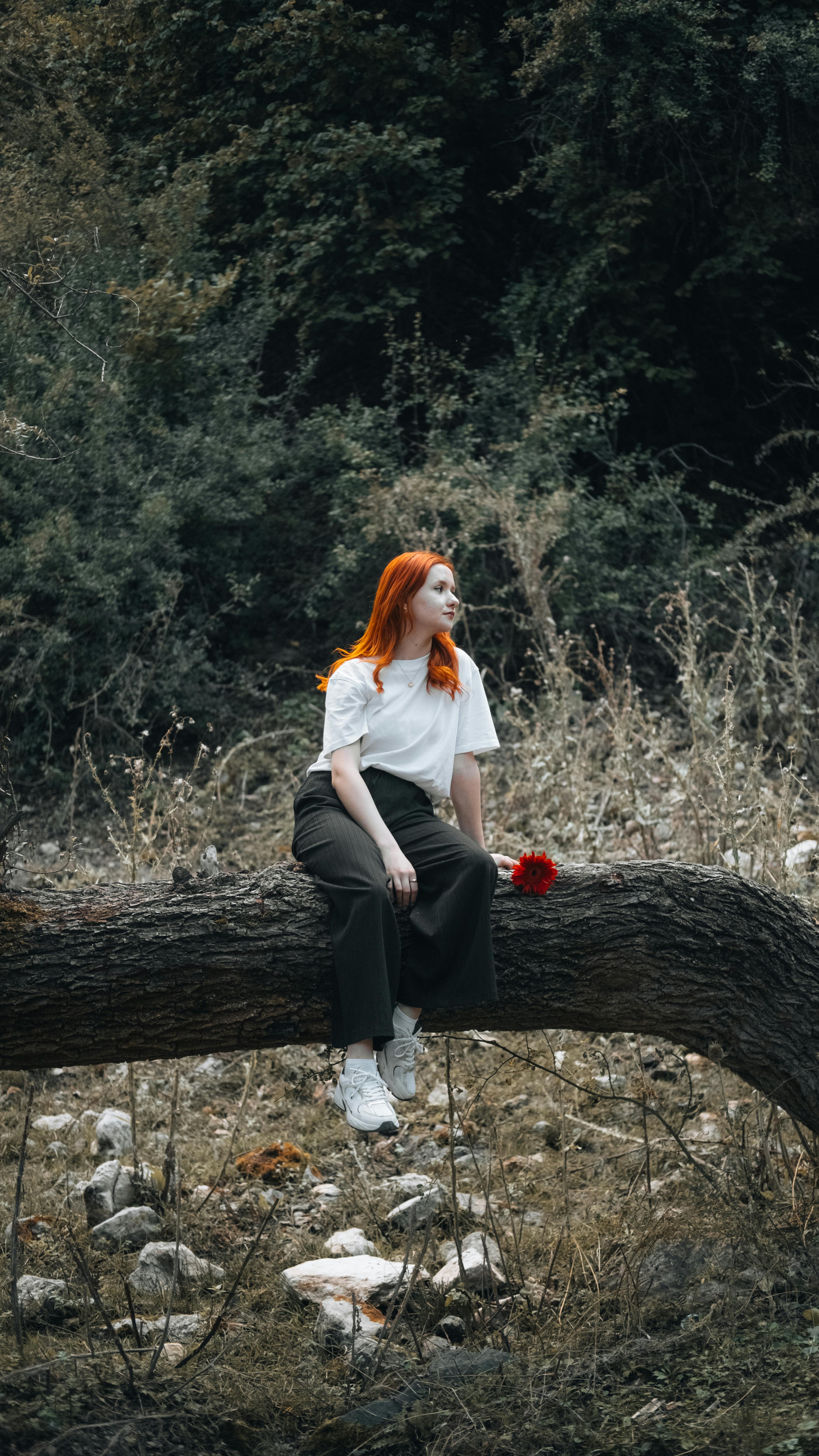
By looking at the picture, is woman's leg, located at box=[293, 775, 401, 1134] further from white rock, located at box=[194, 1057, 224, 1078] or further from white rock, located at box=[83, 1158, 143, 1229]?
white rock, located at box=[194, 1057, 224, 1078]

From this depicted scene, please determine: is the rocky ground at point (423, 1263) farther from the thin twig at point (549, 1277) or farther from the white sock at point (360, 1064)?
the white sock at point (360, 1064)

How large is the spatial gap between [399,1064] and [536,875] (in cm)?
58

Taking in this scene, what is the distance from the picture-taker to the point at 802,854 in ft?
17.9

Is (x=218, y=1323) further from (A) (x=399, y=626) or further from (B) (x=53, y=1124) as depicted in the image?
(B) (x=53, y=1124)

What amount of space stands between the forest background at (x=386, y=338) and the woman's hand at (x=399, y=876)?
15.1 ft

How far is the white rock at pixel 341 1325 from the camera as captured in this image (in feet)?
9.62

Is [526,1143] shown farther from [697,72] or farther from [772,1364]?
[697,72]

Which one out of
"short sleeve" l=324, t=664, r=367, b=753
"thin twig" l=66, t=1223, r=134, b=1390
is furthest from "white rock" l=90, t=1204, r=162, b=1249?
"short sleeve" l=324, t=664, r=367, b=753

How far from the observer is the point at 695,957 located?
3109 mm

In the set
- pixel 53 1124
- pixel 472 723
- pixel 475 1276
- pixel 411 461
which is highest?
pixel 411 461

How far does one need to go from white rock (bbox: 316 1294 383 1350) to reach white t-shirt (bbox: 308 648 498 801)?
1.34 m

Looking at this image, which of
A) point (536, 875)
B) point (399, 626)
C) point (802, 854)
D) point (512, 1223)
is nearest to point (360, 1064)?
point (536, 875)

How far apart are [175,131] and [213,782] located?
6101mm

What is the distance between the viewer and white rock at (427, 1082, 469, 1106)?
441 cm
